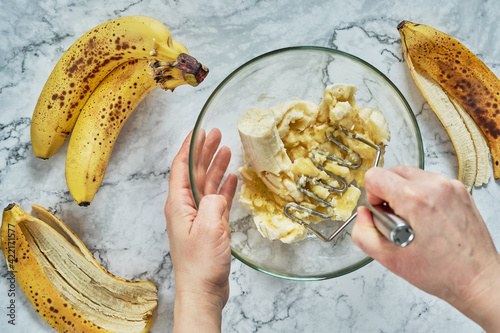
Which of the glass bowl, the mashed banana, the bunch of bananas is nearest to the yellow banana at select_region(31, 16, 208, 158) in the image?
the bunch of bananas

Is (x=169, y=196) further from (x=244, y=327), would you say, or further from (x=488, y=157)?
(x=488, y=157)

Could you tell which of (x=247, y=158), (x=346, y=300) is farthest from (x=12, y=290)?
(x=346, y=300)

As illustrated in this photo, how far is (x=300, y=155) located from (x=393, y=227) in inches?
15.0

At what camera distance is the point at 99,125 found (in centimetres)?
107

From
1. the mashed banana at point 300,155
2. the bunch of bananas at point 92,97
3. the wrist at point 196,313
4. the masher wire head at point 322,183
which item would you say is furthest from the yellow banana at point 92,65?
the wrist at point 196,313

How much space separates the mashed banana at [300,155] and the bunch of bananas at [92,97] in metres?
0.22

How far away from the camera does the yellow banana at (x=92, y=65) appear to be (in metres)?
0.98

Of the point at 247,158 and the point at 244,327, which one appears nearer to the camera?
the point at 247,158

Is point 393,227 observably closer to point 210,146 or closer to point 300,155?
point 300,155

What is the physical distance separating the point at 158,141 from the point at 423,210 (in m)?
0.70

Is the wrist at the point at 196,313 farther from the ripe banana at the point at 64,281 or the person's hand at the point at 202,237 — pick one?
the ripe banana at the point at 64,281

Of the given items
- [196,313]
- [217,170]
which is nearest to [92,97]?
[217,170]

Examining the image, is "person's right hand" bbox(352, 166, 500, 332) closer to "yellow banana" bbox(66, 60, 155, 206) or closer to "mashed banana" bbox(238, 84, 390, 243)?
"mashed banana" bbox(238, 84, 390, 243)

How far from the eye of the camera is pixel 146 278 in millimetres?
1167
